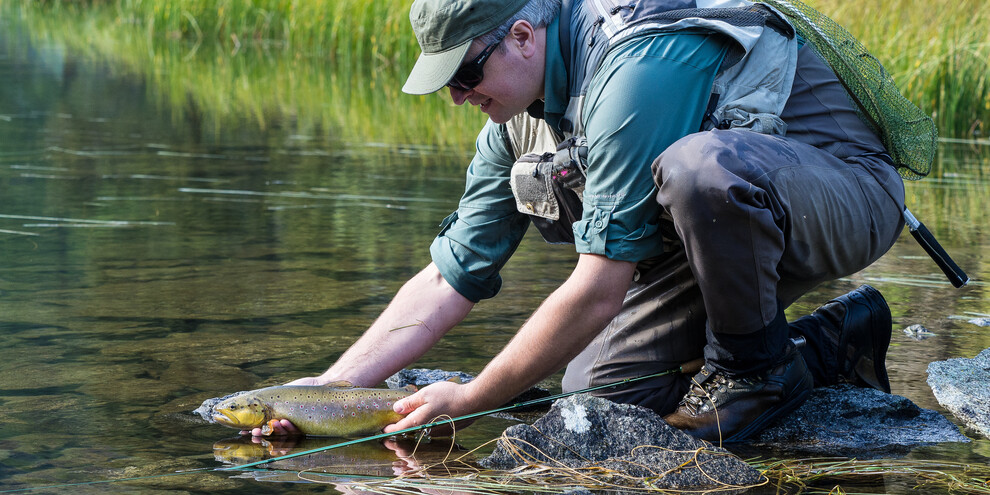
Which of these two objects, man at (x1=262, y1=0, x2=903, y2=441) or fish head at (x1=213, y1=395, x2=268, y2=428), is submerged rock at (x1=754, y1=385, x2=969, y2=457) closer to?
man at (x1=262, y1=0, x2=903, y2=441)

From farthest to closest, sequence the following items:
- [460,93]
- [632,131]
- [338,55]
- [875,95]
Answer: [338,55] → [875,95] → [460,93] → [632,131]

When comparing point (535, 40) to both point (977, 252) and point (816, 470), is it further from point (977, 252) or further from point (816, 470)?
point (977, 252)

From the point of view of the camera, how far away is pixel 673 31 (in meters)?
3.06

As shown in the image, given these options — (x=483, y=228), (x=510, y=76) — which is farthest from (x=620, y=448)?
(x=510, y=76)

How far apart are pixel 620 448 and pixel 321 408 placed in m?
0.86

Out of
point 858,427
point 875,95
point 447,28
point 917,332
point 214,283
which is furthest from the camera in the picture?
point 214,283

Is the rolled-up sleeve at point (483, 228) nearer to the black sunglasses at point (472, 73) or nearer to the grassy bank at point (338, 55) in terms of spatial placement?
the black sunglasses at point (472, 73)

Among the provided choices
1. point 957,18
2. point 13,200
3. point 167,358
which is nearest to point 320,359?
point 167,358

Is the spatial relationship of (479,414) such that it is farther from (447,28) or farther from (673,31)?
(673,31)

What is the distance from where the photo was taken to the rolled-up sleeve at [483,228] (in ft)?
12.1

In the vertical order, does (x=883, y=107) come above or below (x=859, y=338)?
above

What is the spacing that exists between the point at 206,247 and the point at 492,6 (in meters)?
3.18

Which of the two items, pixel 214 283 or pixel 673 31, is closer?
pixel 673 31

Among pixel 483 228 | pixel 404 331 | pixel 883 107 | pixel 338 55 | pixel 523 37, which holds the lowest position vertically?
pixel 338 55
